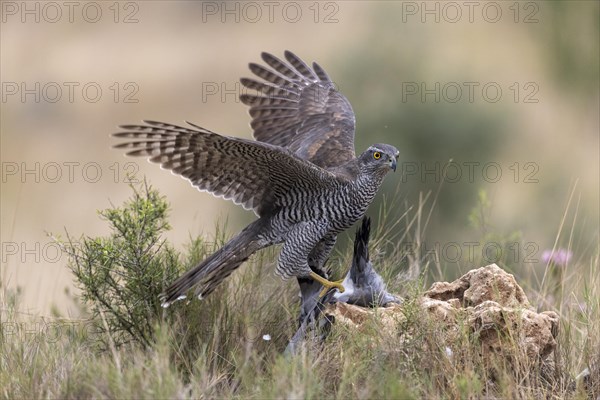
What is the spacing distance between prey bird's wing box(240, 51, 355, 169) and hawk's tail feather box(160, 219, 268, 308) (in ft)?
3.90

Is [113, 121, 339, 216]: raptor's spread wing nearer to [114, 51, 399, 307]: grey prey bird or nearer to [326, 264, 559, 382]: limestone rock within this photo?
[114, 51, 399, 307]: grey prey bird

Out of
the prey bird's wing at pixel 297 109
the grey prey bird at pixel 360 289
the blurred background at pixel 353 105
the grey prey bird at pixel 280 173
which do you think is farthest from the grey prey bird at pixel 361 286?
the prey bird's wing at pixel 297 109

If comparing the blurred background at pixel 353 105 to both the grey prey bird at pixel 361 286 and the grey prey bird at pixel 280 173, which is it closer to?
the grey prey bird at pixel 280 173

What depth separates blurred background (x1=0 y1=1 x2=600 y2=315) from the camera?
13.4 m

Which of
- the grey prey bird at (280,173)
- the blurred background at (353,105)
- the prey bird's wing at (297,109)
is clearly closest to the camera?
the grey prey bird at (280,173)

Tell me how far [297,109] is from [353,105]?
7.25m

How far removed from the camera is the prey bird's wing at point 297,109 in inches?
304

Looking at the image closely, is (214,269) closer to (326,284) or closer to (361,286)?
(326,284)

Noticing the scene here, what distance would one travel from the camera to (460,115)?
581 inches

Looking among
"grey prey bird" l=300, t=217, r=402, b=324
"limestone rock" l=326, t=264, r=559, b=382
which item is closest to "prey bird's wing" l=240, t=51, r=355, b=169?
"grey prey bird" l=300, t=217, r=402, b=324

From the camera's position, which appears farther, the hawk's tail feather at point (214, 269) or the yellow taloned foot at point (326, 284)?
the yellow taloned foot at point (326, 284)

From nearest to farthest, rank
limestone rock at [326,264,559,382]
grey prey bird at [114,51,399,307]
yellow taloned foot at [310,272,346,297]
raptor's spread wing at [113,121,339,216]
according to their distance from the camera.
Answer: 1. limestone rock at [326,264,559,382]
2. raptor's spread wing at [113,121,339,216]
3. grey prey bird at [114,51,399,307]
4. yellow taloned foot at [310,272,346,297]

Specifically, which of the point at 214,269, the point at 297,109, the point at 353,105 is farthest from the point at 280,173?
the point at 353,105

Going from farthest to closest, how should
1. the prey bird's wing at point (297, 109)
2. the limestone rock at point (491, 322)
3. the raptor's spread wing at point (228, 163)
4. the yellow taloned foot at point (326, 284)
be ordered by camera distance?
the prey bird's wing at point (297, 109), the yellow taloned foot at point (326, 284), the raptor's spread wing at point (228, 163), the limestone rock at point (491, 322)
